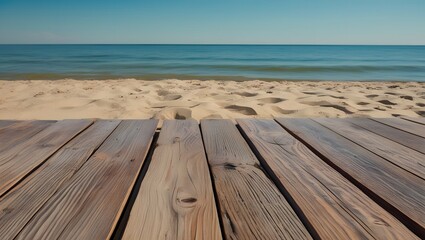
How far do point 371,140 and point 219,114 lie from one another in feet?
7.23

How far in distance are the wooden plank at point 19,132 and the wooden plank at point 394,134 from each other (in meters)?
1.90

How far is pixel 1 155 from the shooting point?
1264 mm

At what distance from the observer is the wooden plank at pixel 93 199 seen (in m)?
0.72

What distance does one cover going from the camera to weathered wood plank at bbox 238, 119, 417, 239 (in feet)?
2.43

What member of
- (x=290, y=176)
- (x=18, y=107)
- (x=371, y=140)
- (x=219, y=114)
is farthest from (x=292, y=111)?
(x=18, y=107)

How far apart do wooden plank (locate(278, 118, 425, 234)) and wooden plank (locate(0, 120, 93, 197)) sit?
3.86 feet

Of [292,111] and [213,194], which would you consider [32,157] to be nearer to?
[213,194]

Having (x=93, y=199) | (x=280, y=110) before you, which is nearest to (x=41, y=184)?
(x=93, y=199)

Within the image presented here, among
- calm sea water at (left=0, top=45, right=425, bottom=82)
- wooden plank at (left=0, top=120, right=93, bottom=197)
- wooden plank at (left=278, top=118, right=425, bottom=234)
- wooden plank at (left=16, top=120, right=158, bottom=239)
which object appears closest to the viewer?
wooden plank at (left=16, top=120, right=158, bottom=239)

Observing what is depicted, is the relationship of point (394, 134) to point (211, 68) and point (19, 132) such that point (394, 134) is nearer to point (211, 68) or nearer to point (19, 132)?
point (19, 132)

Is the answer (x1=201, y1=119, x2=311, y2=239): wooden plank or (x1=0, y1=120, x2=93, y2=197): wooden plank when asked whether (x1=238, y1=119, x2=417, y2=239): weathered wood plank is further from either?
(x1=0, y1=120, x2=93, y2=197): wooden plank

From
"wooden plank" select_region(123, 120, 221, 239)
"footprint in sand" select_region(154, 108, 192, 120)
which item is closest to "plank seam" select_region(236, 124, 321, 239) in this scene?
"wooden plank" select_region(123, 120, 221, 239)

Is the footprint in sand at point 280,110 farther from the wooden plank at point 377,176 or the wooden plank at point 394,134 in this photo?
the wooden plank at point 377,176

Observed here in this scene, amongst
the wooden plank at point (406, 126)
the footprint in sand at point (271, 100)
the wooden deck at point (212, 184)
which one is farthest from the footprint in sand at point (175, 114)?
the wooden plank at point (406, 126)
